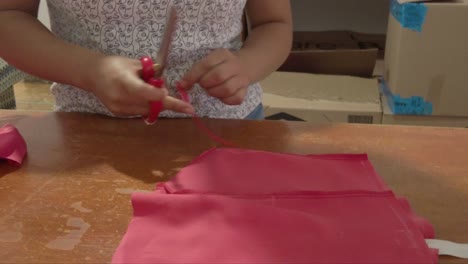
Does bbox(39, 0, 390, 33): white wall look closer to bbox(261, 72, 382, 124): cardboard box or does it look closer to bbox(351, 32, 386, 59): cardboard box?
bbox(351, 32, 386, 59): cardboard box

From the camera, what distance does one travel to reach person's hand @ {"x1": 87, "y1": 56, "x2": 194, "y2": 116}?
56 cm

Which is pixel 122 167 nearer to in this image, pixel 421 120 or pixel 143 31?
pixel 143 31

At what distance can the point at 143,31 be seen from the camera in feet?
2.45

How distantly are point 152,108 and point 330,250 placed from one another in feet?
0.82

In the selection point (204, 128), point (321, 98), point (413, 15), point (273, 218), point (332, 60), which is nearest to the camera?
point (273, 218)

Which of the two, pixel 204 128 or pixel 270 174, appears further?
pixel 204 128

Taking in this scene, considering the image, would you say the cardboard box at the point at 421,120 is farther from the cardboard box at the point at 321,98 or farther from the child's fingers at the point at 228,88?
the child's fingers at the point at 228,88

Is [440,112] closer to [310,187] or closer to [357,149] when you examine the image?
[357,149]

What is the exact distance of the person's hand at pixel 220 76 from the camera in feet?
2.06

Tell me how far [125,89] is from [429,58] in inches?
37.7

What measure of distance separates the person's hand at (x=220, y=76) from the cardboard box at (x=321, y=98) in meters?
0.66

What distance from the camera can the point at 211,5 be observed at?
2.50 ft

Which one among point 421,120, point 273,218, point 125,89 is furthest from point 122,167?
point 421,120

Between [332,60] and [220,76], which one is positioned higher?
[220,76]
